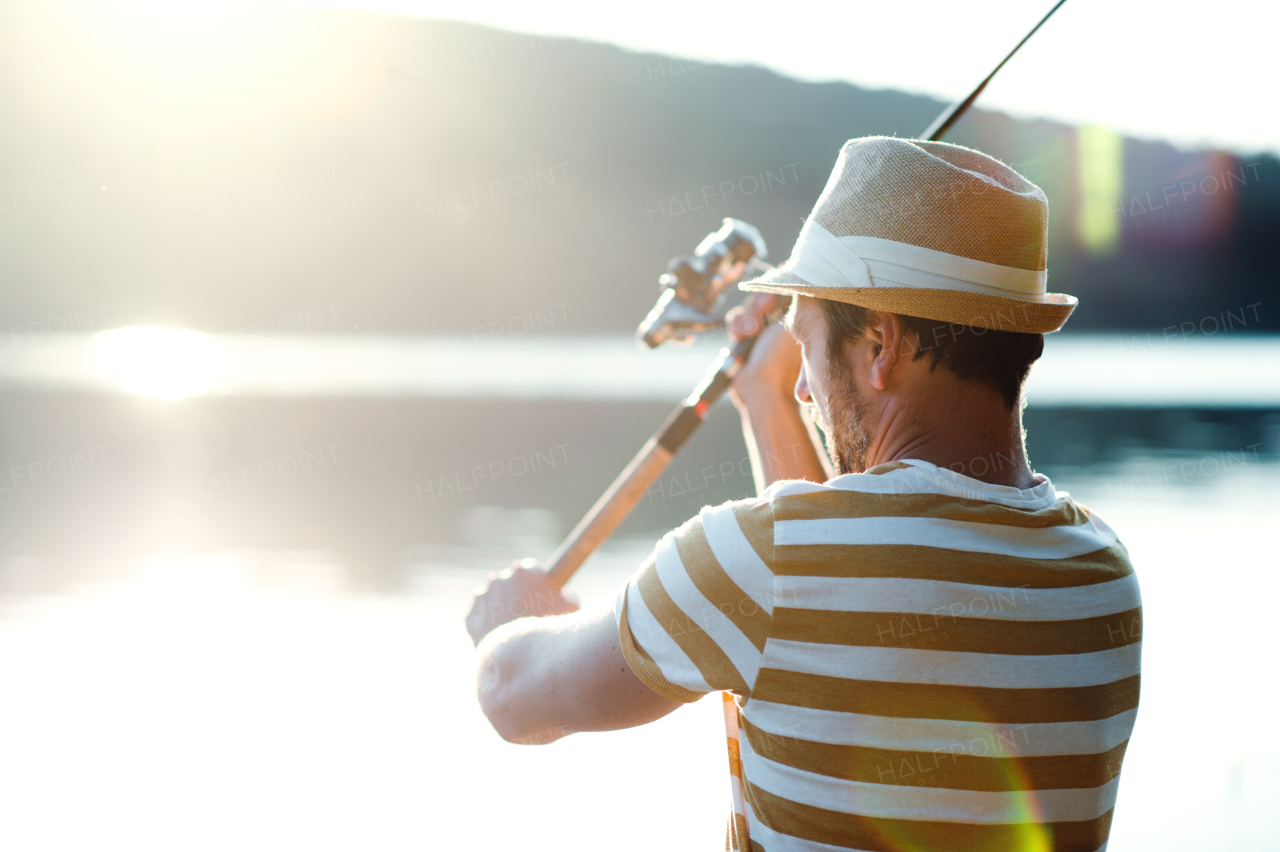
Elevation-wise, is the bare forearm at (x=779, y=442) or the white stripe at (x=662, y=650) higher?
the bare forearm at (x=779, y=442)

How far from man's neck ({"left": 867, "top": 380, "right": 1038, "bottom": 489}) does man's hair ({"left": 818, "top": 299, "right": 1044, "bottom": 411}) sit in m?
0.02

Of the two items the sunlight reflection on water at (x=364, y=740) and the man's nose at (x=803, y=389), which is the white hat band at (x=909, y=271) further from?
the sunlight reflection on water at (x=364, y=740)

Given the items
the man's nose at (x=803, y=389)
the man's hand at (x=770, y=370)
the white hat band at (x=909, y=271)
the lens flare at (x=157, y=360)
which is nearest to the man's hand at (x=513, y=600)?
the man's hand at (x=770, y=370)

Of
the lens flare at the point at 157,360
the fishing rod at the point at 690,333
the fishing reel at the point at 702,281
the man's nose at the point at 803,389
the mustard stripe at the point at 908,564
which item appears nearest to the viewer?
the mustard stripe at the point at 908,564

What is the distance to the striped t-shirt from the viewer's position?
1127 mm

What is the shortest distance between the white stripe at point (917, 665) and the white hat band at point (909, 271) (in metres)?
0.39

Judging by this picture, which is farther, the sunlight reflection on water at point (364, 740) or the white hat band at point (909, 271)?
the sunlight reflection on water at point (364, 740)

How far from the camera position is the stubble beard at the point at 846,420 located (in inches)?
52.7

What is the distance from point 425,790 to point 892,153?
2745mm

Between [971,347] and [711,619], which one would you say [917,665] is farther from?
[971,347]

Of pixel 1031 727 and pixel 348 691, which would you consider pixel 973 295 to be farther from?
pixel 348 691

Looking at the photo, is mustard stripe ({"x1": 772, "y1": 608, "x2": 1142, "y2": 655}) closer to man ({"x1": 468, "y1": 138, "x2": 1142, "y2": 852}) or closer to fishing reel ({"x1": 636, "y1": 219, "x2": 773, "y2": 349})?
man ({"x1": 468, "y1": 138, "x2": 1142, "y2": 852})

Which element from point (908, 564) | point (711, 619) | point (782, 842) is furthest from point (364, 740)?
point (908, 564)

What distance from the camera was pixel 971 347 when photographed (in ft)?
4.15
